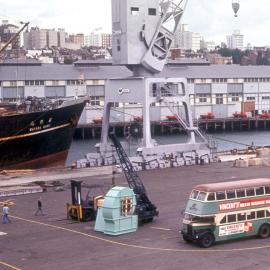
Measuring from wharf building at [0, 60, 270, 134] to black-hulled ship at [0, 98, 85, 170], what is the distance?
36.3 metres

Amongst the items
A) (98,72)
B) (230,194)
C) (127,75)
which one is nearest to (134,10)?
(230,194)

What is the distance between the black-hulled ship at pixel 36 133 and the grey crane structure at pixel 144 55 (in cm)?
493

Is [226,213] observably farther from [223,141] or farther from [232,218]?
[223,141]

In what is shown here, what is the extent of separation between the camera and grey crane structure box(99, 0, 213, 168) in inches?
1913

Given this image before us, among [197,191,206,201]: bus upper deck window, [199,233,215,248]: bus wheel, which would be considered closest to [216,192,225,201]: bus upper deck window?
[197,191,206,201]: bus upper deck window

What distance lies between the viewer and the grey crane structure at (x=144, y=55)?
159 ft

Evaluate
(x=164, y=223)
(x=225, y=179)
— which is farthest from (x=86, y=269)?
(x=225, y=179)

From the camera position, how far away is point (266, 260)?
21.5 meters

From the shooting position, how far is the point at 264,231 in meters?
24.7

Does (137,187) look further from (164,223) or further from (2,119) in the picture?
(2,119)

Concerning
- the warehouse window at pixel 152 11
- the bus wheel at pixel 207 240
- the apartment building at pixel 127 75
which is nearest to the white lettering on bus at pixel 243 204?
the bus wheel at pixel 207 240

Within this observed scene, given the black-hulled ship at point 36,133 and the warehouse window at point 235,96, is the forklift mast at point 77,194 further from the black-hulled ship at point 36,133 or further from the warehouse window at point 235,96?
the warehouse window at point 235,96

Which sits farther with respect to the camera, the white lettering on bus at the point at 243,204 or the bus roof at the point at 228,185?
the bus roof at the point at 228,185

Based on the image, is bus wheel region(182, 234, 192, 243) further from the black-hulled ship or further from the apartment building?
the apartment building
